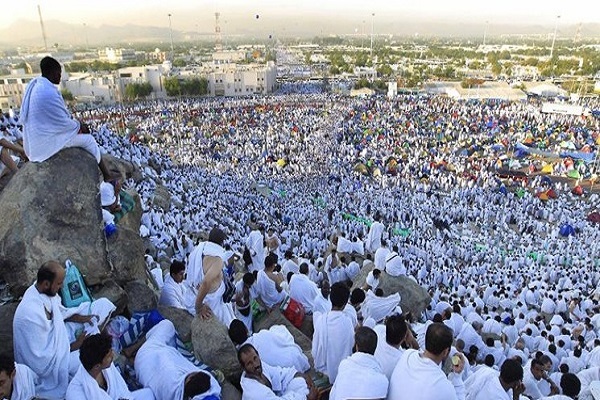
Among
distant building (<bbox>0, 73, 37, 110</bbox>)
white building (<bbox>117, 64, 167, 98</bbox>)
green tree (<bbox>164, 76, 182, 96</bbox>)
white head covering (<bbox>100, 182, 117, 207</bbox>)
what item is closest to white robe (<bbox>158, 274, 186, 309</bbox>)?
white head covering (<bbox>100, 182, 117, 207</bbox>)

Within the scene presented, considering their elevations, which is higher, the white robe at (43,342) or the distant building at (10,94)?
the white robe at (43,342)

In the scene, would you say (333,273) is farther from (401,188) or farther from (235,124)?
(235,124)

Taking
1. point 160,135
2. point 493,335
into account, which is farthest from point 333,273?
point 160,135

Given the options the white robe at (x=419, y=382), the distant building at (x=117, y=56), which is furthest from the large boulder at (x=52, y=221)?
the distant building at (x=117, y=56)

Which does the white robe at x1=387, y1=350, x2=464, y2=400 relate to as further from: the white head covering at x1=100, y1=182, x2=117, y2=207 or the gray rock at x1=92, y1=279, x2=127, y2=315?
the white head covering at x1=100, y1=182, x2=117, y2=207

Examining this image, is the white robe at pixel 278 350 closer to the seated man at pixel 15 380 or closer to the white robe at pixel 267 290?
the white robe at pixel 267 290

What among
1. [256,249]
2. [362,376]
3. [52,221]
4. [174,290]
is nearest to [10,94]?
[256,249]
